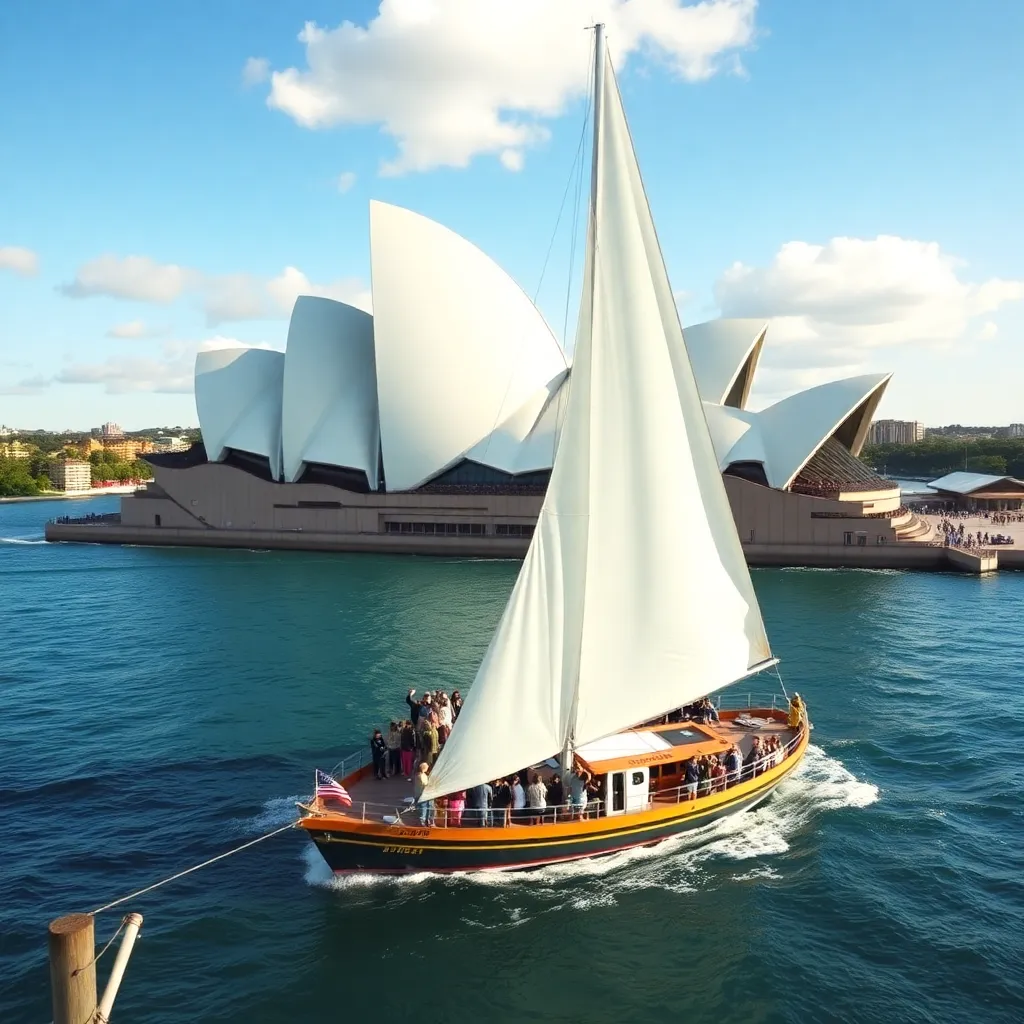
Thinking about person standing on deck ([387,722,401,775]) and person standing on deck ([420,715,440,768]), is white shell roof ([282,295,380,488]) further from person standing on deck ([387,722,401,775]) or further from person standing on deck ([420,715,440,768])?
person standing on deck ([420,715,440,768])

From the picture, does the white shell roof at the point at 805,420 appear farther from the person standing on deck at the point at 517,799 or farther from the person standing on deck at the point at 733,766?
the person standing on deck at the point at 517,799

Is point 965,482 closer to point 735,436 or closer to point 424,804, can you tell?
point 735,436

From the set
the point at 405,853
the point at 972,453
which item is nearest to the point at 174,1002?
the point at 405,853

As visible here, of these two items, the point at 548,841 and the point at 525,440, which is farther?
the point at 525,440

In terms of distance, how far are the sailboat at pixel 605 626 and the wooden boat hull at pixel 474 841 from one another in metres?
0.03

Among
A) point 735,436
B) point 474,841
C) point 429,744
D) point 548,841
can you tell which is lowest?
point 548,841

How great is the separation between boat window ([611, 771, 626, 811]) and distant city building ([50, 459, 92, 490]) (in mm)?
119568

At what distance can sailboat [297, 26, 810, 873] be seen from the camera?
1134cm

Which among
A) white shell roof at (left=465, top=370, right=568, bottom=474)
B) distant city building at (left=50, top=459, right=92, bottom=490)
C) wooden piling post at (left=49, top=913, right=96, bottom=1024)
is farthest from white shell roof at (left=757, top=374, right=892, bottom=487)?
distant city building at (left=50, top=459, right=92, bottom=490)

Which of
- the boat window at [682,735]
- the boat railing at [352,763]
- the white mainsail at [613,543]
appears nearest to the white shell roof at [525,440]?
the boat railing at [352,763]

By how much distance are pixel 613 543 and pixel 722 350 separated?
39.6 meters

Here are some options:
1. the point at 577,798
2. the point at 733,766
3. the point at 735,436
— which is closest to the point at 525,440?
the point at 735,436

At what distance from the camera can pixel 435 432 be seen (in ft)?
159

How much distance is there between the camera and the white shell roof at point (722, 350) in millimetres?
48438
